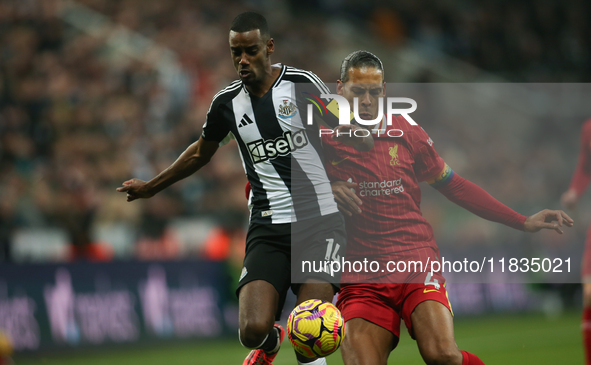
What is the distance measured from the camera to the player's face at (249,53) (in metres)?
4.61

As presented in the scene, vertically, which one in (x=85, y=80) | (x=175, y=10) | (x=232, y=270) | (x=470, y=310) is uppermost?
(x=175, y=10)

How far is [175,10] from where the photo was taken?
1445 cm

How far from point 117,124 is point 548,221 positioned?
7891 mm

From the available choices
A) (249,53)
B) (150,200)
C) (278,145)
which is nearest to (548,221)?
(278,145)

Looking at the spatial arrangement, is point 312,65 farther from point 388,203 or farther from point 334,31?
point 388,203

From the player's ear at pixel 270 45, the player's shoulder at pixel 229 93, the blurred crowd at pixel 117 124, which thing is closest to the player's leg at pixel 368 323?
the player's shoulder at pixel 229 93

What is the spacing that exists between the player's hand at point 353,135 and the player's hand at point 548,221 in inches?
46.8

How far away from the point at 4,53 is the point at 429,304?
8.60 m

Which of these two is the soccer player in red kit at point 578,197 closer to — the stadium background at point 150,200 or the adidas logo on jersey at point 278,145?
the stadium background at point 150,200

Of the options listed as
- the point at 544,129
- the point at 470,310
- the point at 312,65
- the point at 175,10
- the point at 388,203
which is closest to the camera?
the point at 388,203

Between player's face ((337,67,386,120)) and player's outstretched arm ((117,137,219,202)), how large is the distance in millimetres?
1025

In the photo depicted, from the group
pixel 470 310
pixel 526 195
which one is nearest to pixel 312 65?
pixel 526 195

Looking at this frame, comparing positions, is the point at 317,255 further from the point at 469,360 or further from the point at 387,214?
the point at 469,360

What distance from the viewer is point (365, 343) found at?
177 inches
